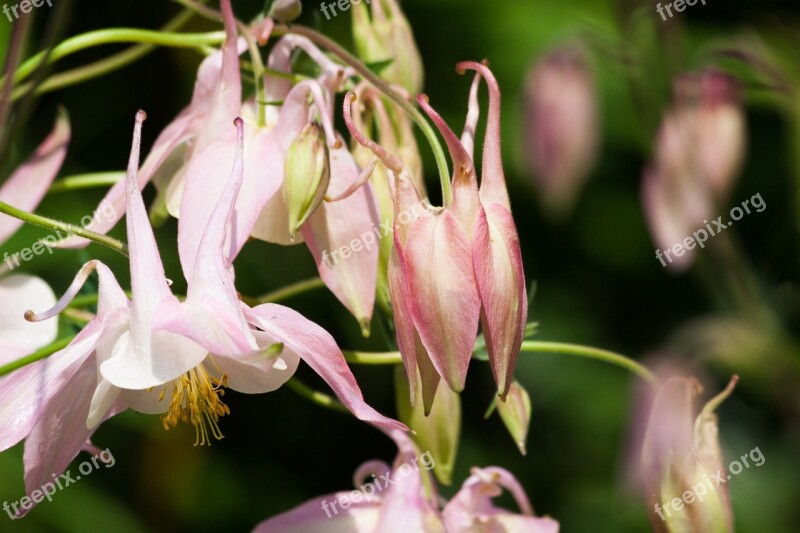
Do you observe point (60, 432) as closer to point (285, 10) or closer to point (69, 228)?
point (69, 228)

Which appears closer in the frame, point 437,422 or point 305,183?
point 305,183

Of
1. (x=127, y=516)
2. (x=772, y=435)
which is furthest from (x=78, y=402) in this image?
(x=772, y=435)

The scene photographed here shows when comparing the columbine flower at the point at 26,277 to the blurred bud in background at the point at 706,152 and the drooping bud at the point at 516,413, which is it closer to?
the drooping bud at the point at 516,413

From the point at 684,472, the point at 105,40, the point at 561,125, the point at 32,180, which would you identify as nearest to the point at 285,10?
the point at 105,40

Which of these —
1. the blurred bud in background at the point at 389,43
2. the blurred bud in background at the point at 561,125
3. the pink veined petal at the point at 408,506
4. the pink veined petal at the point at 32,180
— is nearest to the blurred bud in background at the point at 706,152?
the blurred bud in background at the point at 561,125

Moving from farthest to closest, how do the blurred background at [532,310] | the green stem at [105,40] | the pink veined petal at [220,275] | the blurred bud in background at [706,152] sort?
the blurred background at [532,310]
the blurred bud in background at [706,152]
the green stem at [105,40]
the pink veined petal at [220,275]

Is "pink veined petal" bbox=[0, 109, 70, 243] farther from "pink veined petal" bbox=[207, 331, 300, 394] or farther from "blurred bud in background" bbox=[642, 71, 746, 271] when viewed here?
"blurred bud in background" bbox=[642, 71, 746, 271]
